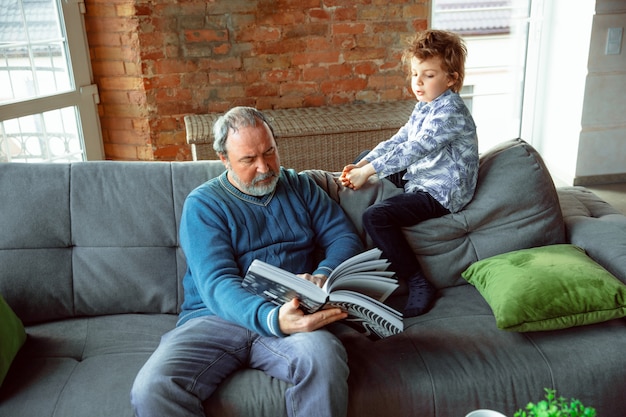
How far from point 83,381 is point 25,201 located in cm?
68

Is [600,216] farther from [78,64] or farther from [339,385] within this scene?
[78,64]

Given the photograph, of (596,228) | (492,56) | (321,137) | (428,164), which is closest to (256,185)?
(428,164)

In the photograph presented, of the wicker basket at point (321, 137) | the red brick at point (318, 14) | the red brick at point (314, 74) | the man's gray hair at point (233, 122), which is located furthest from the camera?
the red brick at point (314, 74)

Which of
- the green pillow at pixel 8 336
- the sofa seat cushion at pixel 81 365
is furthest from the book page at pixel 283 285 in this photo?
the green pillow at pixel 8 336

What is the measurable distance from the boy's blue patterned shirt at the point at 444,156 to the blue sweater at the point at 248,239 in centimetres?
31

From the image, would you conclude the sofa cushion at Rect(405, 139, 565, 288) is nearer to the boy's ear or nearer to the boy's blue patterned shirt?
the boy's blue patterned shirt

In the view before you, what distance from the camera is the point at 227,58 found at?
3.76m

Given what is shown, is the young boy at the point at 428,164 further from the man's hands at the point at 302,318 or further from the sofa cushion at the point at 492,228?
the man's hands at the point at 302,318

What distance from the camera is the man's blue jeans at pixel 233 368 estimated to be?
4.98 ft

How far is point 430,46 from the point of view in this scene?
2.16 metres

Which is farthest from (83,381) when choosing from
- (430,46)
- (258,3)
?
(258,3)

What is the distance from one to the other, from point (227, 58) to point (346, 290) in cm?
255

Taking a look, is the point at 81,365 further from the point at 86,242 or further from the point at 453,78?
the point at 453,78

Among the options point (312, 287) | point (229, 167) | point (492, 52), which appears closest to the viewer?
point (312, 287)
